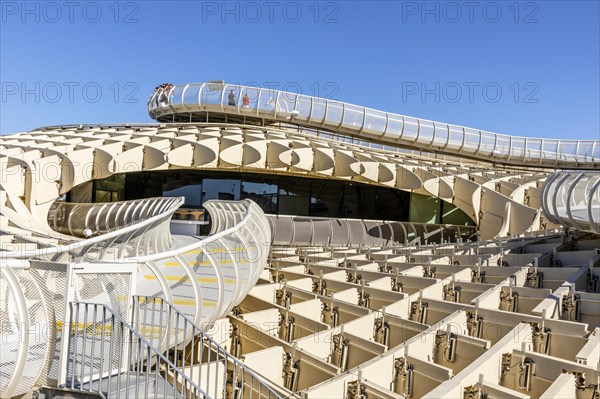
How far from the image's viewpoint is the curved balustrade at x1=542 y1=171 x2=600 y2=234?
1055 cm

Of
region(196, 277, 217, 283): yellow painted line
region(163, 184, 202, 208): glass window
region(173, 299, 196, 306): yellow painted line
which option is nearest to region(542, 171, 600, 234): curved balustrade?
region(196, 277, 217, 283): yellow painted line

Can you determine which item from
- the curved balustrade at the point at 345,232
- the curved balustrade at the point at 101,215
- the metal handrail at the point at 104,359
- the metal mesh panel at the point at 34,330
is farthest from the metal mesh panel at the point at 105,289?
the curved balustrade at the point at 345,232

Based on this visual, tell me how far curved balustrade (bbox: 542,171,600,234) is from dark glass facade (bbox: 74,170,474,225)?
12925 mm

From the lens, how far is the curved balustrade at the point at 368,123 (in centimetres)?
2753

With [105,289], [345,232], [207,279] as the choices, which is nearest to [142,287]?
[105,289]

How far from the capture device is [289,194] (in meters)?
25.8

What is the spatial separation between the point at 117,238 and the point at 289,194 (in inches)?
668

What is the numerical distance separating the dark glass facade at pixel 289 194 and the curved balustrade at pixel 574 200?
12.9 metres

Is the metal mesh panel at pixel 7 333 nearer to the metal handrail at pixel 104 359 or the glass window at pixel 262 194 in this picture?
the metal handrail at pixel 104 359

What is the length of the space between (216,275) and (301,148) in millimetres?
15973

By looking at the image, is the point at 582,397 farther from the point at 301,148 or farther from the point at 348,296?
the point at 301,148

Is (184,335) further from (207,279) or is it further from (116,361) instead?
(207,279)

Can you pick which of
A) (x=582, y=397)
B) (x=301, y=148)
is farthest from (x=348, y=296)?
(x=301, y=148)

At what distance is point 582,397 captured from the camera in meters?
6.77
